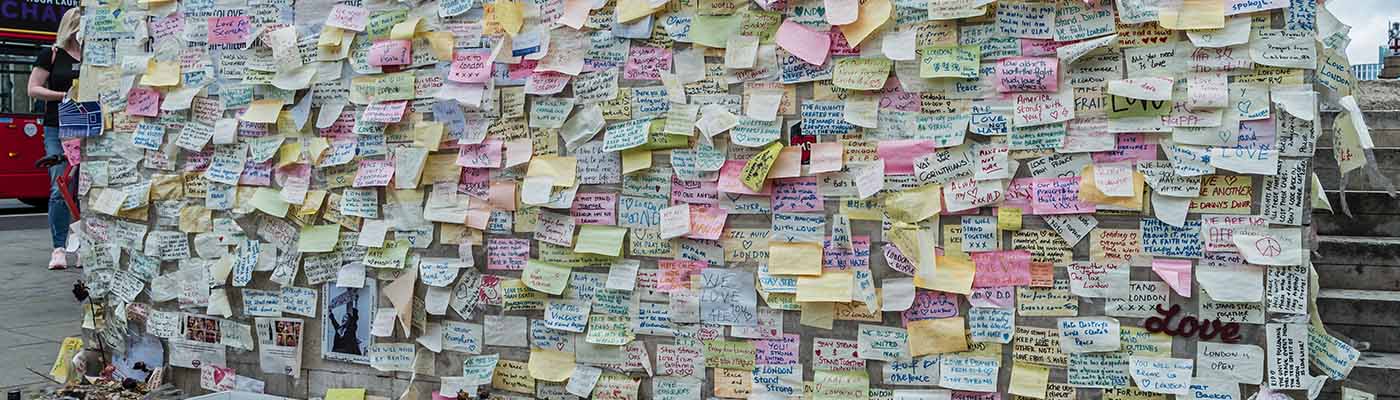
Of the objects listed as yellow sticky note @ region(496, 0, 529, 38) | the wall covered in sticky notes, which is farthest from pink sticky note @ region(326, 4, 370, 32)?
yellow sticky note @ region(496, 0, 529, 38)

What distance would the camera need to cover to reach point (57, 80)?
26.3 feet

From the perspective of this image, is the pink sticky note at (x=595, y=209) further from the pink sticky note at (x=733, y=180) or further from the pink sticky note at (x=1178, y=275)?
the pink sticky note at (x=1178, y=275)

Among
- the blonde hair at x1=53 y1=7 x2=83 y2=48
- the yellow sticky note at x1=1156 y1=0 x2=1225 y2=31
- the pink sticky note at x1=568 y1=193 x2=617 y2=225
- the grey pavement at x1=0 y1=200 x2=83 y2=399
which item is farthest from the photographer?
the blonde hair at x1=53 y1=7 x2=83 y2=48

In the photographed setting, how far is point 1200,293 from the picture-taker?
13.2 ft

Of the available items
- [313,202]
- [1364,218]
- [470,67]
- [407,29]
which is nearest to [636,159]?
[470,67]

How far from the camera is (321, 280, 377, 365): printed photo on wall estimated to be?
558 cm

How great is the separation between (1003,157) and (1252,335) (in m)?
1.00

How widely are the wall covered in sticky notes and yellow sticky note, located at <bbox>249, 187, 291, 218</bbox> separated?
0.03m

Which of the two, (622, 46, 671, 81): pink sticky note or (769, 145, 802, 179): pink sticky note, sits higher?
(622, 46, 671, 81): pink sticky note

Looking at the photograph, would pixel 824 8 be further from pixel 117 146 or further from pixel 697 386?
pixel 117 146

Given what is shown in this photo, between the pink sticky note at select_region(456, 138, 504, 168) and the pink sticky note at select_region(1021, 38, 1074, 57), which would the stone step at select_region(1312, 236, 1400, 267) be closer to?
the pink sticky note at select_region(1021, 38, 1074, 57)

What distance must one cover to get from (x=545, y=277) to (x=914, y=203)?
1644 mm

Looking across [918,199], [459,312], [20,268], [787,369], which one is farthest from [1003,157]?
[20,268]

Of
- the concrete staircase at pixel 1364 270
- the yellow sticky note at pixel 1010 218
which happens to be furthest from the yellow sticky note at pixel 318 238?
the concrete staircase at pixel 1364 270
